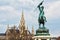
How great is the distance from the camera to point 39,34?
6044 centimetres

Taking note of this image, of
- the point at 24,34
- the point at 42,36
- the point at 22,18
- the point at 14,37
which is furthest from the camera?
the point at 22,18

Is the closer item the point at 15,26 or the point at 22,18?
the point at 15,26

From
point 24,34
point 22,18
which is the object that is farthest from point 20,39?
point 22,18

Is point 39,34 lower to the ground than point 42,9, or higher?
lower

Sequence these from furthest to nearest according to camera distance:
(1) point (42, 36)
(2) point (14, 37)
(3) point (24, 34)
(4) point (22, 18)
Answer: (4) point (22, 18) → (3) point (24, 34) → (2) point (14, 37) → (1) point (42, 36)

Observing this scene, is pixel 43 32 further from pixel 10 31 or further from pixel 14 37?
pixel 10 31

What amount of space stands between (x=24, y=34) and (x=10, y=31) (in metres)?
3.82

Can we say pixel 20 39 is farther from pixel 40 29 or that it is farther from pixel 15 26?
pixel 40 29

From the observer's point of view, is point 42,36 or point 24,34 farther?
point 24,34

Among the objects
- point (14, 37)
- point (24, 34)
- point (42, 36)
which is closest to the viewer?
point (42, 36)

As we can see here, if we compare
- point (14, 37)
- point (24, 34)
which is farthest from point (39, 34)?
point (24, 34)

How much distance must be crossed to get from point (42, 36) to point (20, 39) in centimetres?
3229

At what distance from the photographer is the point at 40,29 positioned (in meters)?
60.4

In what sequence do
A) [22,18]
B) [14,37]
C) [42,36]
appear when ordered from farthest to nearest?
[22,18], [14,37], [42,36]
